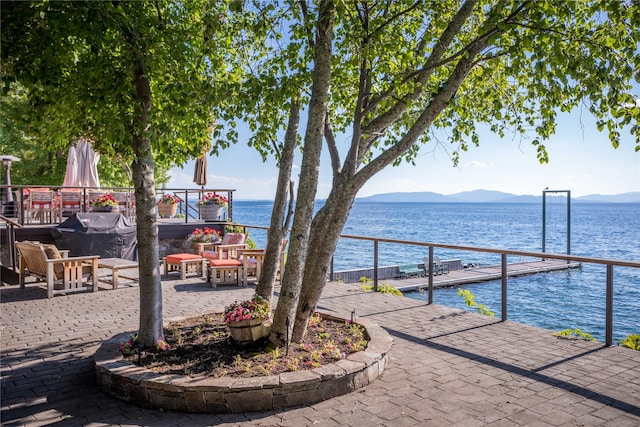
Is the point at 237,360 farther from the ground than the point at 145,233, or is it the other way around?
the point at 145,233

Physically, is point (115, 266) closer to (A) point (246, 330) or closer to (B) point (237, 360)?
(A) point (246, 330)

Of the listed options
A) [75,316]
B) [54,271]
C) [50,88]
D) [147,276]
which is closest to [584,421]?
[147,276]

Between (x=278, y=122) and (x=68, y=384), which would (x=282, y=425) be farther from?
(x=278, y=122)

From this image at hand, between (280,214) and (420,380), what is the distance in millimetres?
2549

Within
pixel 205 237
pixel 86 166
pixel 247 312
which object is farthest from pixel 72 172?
pixel 247 312

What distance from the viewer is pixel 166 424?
326 cm

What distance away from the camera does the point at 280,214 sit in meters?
5.71

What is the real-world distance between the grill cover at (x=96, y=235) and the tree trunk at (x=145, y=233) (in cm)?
655

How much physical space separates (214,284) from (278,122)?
3959 mm

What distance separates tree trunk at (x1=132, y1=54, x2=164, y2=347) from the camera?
440 centimetres

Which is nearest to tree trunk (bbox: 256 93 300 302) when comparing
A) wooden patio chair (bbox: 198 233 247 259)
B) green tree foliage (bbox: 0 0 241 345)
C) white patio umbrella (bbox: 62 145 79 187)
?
green tree foliage (bbox: 0 0 241 345)

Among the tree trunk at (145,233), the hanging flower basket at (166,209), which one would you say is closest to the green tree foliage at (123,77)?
the tree trunk at (145,233)

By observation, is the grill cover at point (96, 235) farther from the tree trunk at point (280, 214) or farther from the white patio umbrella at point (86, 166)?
the tree trunk at point (280, 214)

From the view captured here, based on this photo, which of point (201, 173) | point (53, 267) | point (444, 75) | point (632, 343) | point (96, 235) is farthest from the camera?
point (201, 173)
